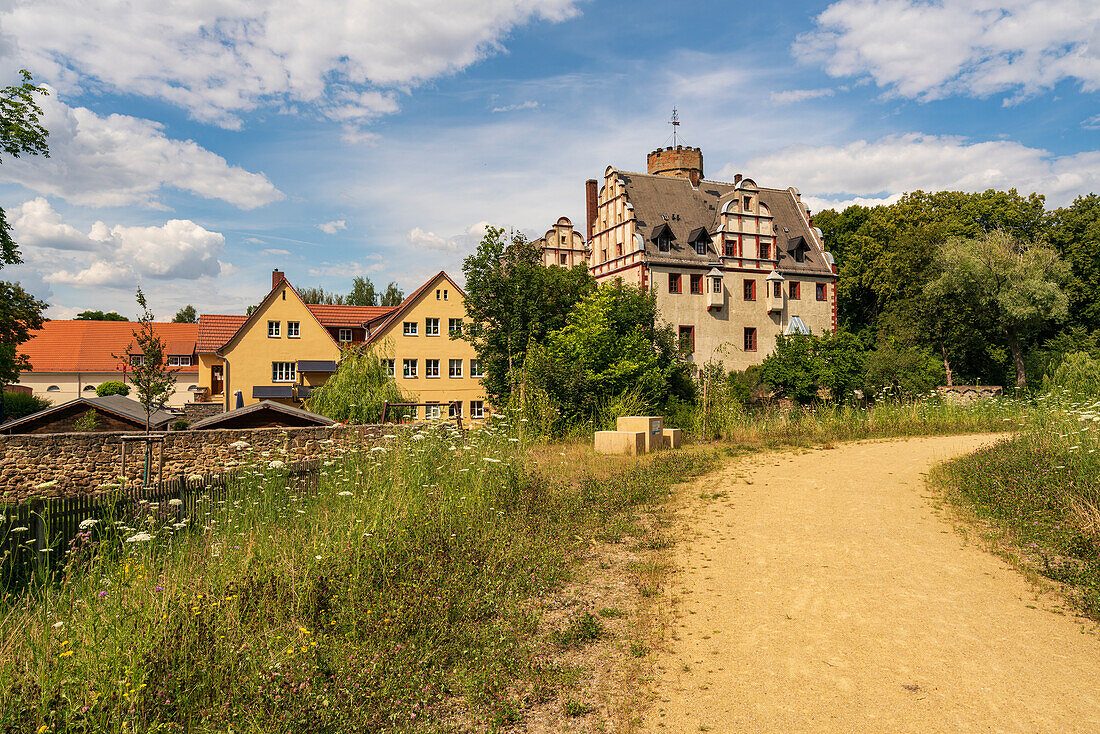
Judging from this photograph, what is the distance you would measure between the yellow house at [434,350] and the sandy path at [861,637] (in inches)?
1285

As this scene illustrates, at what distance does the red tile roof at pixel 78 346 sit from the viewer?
5519 centimetres

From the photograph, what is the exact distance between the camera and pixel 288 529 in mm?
7504

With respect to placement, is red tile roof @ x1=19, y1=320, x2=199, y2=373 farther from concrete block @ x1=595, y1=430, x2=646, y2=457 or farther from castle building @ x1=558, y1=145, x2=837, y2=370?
concrete block @ x1=595, y1=430, x2=646, y2=457

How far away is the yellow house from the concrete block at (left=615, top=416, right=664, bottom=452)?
77.7 feet

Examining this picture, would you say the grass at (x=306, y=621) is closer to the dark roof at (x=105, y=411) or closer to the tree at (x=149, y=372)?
the tree at (x=149, y=372)

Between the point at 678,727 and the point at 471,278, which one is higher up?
the point at 471,278

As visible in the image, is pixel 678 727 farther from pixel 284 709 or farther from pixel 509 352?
pixel 509 352

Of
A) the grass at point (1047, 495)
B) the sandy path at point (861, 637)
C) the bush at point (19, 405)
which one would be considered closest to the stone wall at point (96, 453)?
the sandy path at point (861, 637)

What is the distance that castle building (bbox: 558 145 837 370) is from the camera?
36.6 m

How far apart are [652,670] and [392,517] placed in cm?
380

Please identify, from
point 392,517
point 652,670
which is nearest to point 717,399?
point 392,517

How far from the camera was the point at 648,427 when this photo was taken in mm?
16359

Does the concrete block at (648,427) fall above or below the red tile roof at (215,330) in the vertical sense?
below

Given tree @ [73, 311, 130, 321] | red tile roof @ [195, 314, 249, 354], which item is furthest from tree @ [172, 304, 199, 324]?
red tile roof @ [195, 314, 249, 354]
